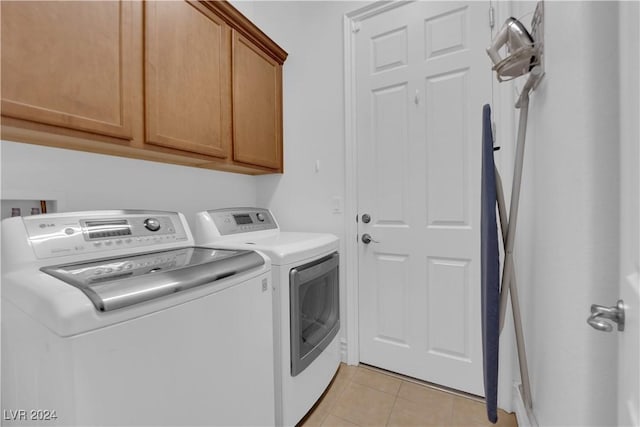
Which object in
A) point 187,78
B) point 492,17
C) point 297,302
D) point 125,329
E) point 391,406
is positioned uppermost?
point 492,17

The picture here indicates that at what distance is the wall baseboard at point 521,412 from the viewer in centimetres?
115

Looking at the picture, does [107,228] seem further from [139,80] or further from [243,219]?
[243,219]

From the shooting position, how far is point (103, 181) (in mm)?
1358

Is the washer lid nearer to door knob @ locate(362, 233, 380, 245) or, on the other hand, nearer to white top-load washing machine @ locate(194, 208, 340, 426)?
white top-load washing machine @ locate(194, 208, 340, 426)

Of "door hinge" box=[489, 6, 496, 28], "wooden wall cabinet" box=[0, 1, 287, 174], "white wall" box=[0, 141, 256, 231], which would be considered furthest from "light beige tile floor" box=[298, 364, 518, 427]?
"door hinge" box=[489, 6, 496, 28]

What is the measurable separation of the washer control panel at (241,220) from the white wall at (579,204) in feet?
4.93

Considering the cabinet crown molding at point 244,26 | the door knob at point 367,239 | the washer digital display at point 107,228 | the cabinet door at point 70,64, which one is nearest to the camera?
the cabinet door at point 70,64

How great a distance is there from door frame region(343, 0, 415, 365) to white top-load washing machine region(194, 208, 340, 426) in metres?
0.16

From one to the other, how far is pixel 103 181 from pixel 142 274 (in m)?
0.87

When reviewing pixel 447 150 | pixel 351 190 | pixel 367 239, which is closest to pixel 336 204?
pixel 351 190

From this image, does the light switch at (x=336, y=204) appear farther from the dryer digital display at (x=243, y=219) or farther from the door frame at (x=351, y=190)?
the dryer digital display at (x=243, y=219)

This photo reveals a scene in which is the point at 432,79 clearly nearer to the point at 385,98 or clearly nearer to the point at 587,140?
the point at 385,98

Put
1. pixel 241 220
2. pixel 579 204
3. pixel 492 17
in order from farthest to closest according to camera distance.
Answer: pixel 241 220 < pixel 492 17 < pixel 579 204

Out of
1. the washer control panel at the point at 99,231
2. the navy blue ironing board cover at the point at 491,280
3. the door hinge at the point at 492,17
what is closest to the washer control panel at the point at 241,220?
the washer control panel at the point at 99,231
